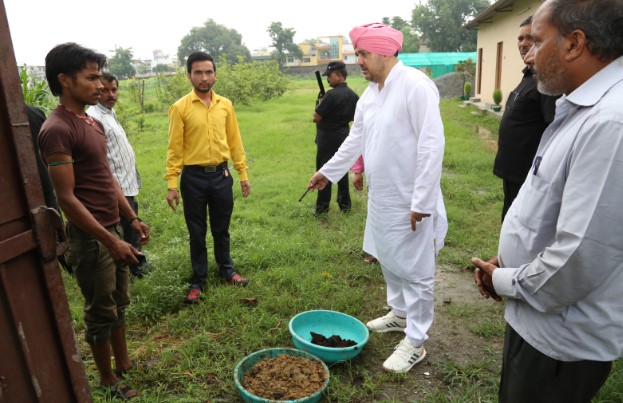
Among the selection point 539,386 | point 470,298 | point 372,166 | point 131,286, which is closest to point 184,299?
point 131,286

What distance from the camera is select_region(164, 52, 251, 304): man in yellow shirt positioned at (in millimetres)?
3730

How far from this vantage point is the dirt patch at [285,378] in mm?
2562

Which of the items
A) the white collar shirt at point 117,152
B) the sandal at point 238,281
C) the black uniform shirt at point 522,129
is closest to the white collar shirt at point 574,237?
the black uniform shirt at point 522,129

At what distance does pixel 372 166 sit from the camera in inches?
116

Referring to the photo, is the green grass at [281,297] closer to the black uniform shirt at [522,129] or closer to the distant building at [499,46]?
the black uniform shirt at [522,129]

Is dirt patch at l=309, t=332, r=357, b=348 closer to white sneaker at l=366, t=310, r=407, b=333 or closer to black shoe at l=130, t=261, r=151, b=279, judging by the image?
white sneaker at l=366, t=310, r=407, b=333

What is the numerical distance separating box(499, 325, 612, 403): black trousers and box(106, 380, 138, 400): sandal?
2.09 meters

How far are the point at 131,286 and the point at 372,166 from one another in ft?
7.91

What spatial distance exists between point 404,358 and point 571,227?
6.02 ft

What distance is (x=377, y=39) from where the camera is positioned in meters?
2.81

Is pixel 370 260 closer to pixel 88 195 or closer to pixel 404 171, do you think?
pixel 404 171

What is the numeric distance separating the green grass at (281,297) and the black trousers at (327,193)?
0.14 m

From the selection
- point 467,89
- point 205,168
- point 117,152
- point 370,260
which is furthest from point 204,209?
point 467,89

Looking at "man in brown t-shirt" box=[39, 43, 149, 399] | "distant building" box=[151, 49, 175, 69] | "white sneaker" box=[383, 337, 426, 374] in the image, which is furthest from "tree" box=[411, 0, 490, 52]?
"distant building" box=[151, 49, 175, 69]
